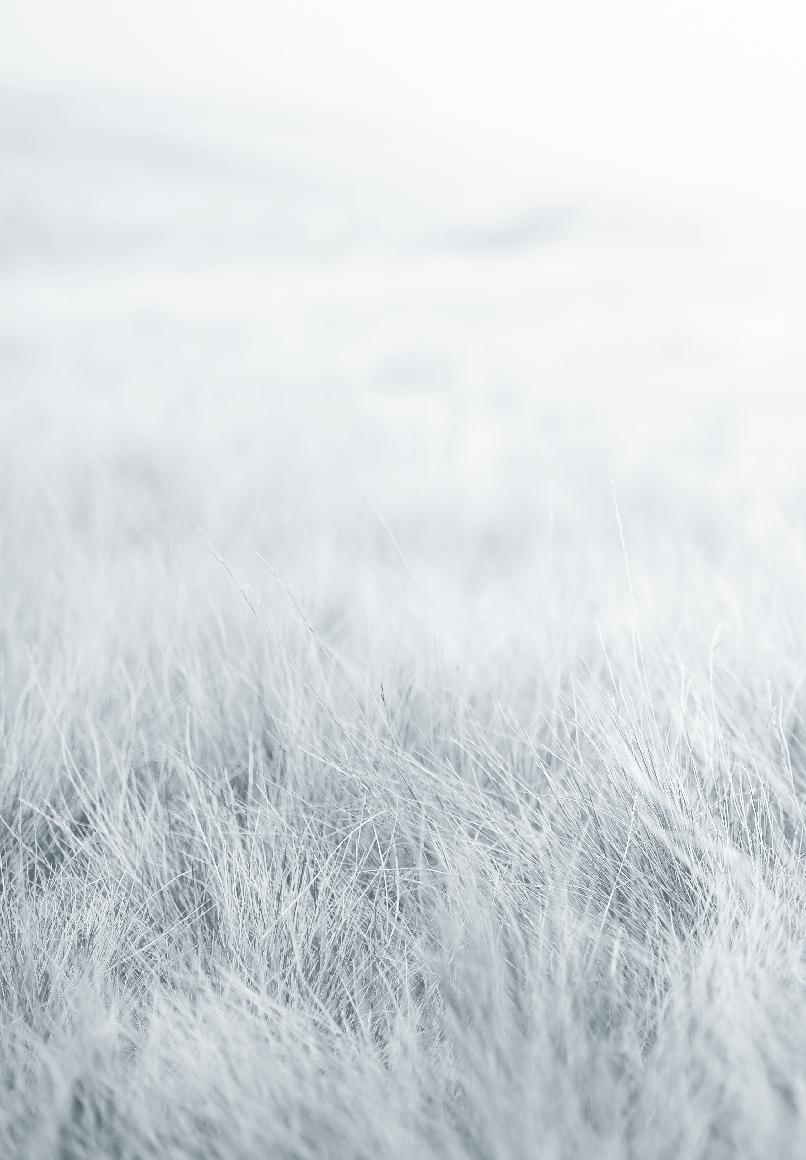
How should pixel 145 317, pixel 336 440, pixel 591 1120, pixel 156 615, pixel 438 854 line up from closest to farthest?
pixel 591 1120
pixel 438 854
pixel 156 615
pixel 336 440
pixel 145 317

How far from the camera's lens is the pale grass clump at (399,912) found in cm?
64

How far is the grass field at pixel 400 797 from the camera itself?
66 centimetres

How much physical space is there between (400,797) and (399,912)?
132mm

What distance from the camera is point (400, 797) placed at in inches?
37.7

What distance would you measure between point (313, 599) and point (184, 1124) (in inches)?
42.6

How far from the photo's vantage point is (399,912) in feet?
2.80

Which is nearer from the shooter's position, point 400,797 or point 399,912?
point 399,912

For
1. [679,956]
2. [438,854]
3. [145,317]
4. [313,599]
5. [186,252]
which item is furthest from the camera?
[186,252]

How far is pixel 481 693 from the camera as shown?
1285 mm

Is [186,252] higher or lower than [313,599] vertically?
higher

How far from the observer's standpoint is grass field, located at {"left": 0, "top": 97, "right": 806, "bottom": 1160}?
0.66 metres

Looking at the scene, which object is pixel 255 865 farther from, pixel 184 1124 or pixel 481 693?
pixel 481 693

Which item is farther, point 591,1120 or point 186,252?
A: point 186,252

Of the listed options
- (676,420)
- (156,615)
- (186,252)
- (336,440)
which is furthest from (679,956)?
(186,252)
